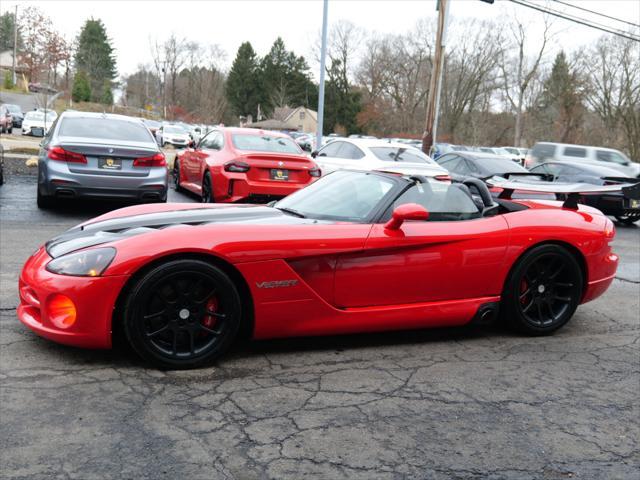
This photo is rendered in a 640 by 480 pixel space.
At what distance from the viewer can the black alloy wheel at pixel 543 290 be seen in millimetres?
4582

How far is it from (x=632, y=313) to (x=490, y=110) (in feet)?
222

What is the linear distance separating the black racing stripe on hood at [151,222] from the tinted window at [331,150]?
889 cm

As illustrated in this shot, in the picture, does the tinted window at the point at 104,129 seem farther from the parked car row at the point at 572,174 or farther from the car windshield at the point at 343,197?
the parked car row at the point at 572,174

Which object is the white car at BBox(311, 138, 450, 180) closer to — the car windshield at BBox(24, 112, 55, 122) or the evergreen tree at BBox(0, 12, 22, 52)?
the car windshield at BBox(24, 112, 55, 122)

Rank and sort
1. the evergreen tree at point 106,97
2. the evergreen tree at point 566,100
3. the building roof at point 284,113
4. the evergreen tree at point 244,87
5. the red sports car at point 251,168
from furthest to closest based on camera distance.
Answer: the evergreen tree at point 244,87, the building roof at point 284,113, the evergreen tree at point 106,97, the evergreen tree at point 566,100, the red sports car at point 251,168

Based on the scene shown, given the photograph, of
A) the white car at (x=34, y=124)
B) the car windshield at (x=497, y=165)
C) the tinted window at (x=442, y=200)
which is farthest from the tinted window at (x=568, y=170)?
the white car at (x=34, y=124)

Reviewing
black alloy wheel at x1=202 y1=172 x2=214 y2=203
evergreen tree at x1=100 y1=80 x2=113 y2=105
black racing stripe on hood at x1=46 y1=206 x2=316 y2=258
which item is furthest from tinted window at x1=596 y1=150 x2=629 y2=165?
evergreen tree at x1=100 y1=80 x2=113 y2=105

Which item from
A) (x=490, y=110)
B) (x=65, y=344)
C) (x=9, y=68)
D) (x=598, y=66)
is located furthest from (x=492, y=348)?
(x=9, y=68)

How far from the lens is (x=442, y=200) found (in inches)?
180

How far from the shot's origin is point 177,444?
282 centimetres

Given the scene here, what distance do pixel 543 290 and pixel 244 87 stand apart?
90605 mm

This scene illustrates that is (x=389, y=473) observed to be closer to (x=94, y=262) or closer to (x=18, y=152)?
(x=94, y=262)

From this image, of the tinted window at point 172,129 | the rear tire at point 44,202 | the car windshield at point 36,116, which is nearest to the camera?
the rear tire at point 44,202

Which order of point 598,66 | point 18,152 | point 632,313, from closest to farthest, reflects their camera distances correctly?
point 632,313 → point 18,152 → point 598,66
